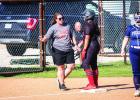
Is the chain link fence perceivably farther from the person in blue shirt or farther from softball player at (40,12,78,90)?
the person in blue shirt

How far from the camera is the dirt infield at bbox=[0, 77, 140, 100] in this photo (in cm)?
1136

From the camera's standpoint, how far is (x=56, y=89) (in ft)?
Answer: 41.2

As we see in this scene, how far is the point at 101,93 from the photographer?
11.8 m

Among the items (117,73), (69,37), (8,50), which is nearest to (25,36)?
(8,50)

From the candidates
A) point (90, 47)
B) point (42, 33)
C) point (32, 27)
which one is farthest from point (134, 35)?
point (32, 27)

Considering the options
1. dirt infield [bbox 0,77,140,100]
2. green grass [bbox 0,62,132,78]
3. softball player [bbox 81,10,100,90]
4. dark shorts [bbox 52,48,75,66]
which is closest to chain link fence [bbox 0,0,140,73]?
green grass [bbox 0,62,132,78]

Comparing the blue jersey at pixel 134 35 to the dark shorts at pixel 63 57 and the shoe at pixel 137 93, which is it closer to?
the shoe at pixel 137 93

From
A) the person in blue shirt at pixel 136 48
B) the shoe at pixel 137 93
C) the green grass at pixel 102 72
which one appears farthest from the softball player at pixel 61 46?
the green grass at pixel 102 72

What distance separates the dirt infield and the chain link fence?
255 centimetres

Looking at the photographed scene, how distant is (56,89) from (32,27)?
561 centimetres

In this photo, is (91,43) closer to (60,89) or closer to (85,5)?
(60,89)

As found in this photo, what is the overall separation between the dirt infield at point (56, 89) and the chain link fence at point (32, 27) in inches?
101

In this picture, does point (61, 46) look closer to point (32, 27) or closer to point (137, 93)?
point (137, 93)

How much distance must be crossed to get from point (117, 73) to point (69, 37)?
11.0 ft
